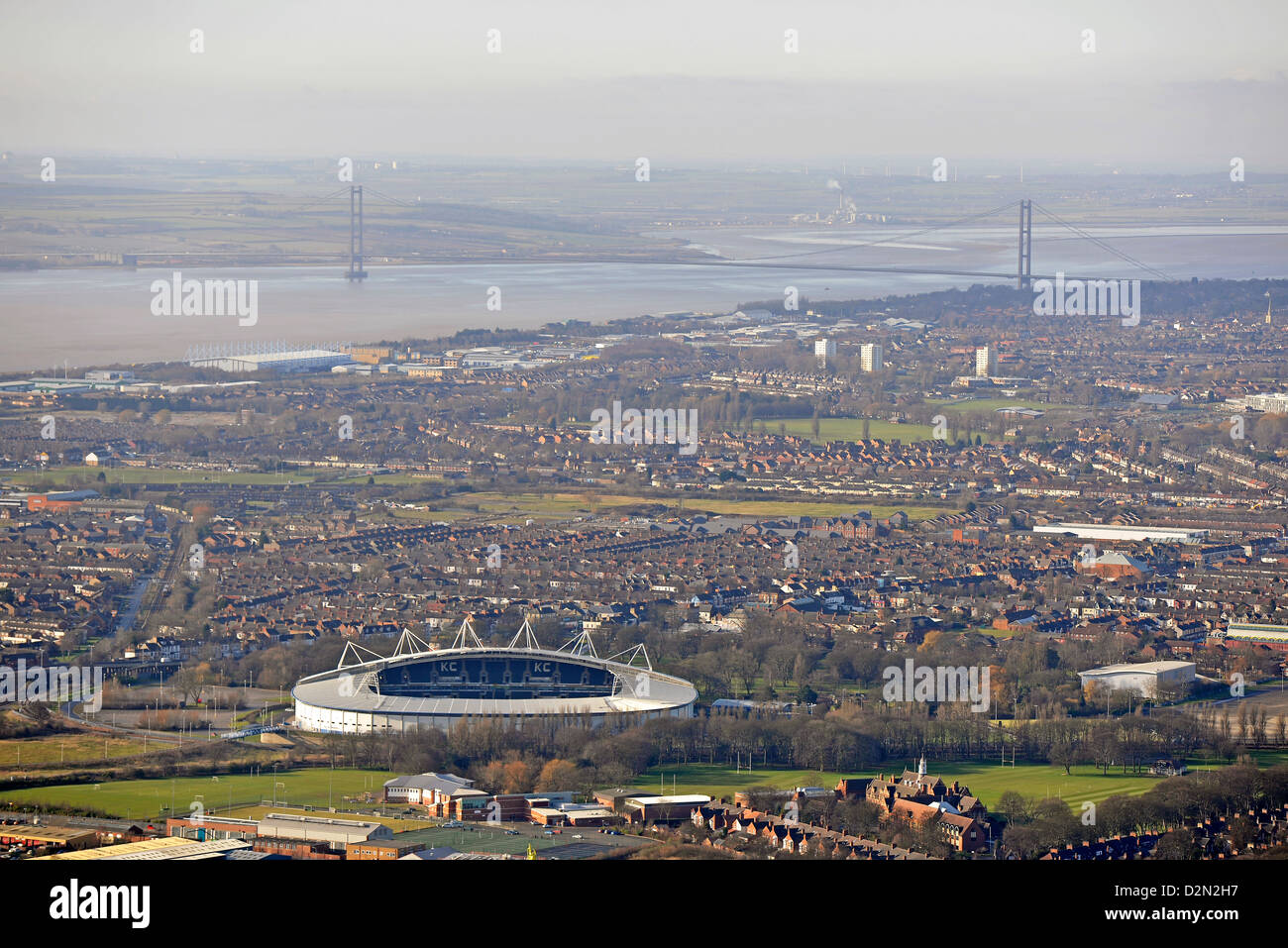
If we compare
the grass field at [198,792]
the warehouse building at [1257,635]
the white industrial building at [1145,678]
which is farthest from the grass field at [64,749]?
the warehouse building at [1257,635]

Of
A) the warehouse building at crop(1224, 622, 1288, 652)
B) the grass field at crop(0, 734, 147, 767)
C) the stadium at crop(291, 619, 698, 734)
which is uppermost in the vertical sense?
the grass field at crop(0, 734, 147, 767)

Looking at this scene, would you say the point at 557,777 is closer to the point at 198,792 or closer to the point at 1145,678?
the point at 198,792

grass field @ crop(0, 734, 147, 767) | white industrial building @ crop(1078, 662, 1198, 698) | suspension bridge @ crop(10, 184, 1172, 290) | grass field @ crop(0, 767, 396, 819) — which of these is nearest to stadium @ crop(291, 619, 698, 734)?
grass field @ crop(0, 734, 147, 767)

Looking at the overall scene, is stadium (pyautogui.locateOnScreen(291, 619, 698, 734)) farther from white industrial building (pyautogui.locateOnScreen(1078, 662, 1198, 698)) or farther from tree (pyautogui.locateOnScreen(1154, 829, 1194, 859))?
tree (pyautogui.locateOnScreen(1154, 829, 1194, 859))

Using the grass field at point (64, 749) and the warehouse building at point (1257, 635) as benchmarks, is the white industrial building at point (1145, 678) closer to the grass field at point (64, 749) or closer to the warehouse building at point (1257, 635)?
the warehouse building at point (1257, 635)

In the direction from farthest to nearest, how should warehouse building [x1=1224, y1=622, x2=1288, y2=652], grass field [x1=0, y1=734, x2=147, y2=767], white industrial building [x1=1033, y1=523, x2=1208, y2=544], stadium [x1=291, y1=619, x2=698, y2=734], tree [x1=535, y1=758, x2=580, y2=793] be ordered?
white industrial building [x1=1033, y1=523, x2=1208, y2=544] < warehouse building [x1=1224, y1=622, x2=1288, y2=652] < stadium [x1=291, y1=619, x2=698, y2=734] < grass field [x1=0, y1=734, x2=147, y2=767] < tree [x1=535, y1=758, x2=580, y2=793]

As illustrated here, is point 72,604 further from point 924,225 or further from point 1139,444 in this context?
point 924,225

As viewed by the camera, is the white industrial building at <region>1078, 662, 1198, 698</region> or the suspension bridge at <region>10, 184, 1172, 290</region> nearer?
the white industrial building at <region>1078, 662, 1198, 698</region>

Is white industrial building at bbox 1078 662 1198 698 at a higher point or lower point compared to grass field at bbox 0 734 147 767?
lower
